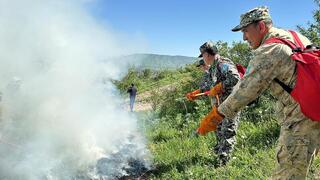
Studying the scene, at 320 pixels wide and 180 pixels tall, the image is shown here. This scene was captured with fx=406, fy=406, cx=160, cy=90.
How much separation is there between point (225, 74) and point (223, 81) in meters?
0.11

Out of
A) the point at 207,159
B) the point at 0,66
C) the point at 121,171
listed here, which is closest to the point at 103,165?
the point at 121,171

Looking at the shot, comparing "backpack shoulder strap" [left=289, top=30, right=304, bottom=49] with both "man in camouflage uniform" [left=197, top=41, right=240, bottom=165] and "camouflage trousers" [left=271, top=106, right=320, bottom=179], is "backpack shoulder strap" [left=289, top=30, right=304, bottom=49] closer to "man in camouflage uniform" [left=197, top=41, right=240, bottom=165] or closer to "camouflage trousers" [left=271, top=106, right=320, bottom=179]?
"camouflage trousers" [left=271, top=106, right=320, bottom=179]

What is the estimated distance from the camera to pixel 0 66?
9484 mm

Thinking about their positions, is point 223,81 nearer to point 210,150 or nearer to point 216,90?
point 216,90

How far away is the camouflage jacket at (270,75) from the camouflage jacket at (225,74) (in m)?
2.51

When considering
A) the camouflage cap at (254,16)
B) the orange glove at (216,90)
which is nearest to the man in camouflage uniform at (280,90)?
the camouflage cap at (254,16)

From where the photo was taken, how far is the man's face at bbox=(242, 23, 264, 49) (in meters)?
3.33

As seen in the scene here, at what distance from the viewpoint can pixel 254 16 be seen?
3.30m

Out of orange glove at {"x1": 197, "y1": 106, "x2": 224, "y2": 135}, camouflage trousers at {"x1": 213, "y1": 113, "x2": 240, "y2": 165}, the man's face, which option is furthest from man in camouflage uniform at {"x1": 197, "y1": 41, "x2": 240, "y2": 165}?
the man's face

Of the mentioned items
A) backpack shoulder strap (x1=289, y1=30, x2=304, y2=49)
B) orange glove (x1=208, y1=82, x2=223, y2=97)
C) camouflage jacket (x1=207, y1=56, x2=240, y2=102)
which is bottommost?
orange glove (x1=208, y1=82, x2=223, y2=97)

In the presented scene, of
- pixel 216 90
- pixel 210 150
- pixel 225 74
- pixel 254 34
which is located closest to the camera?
pixel 254 34

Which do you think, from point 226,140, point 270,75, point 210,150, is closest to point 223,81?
point 226,140

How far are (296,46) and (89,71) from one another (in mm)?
7376

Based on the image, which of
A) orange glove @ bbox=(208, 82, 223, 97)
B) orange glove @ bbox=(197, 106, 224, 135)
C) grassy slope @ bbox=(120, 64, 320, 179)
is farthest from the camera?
orange glove @ bbox=(208, 82, 223, 97)
